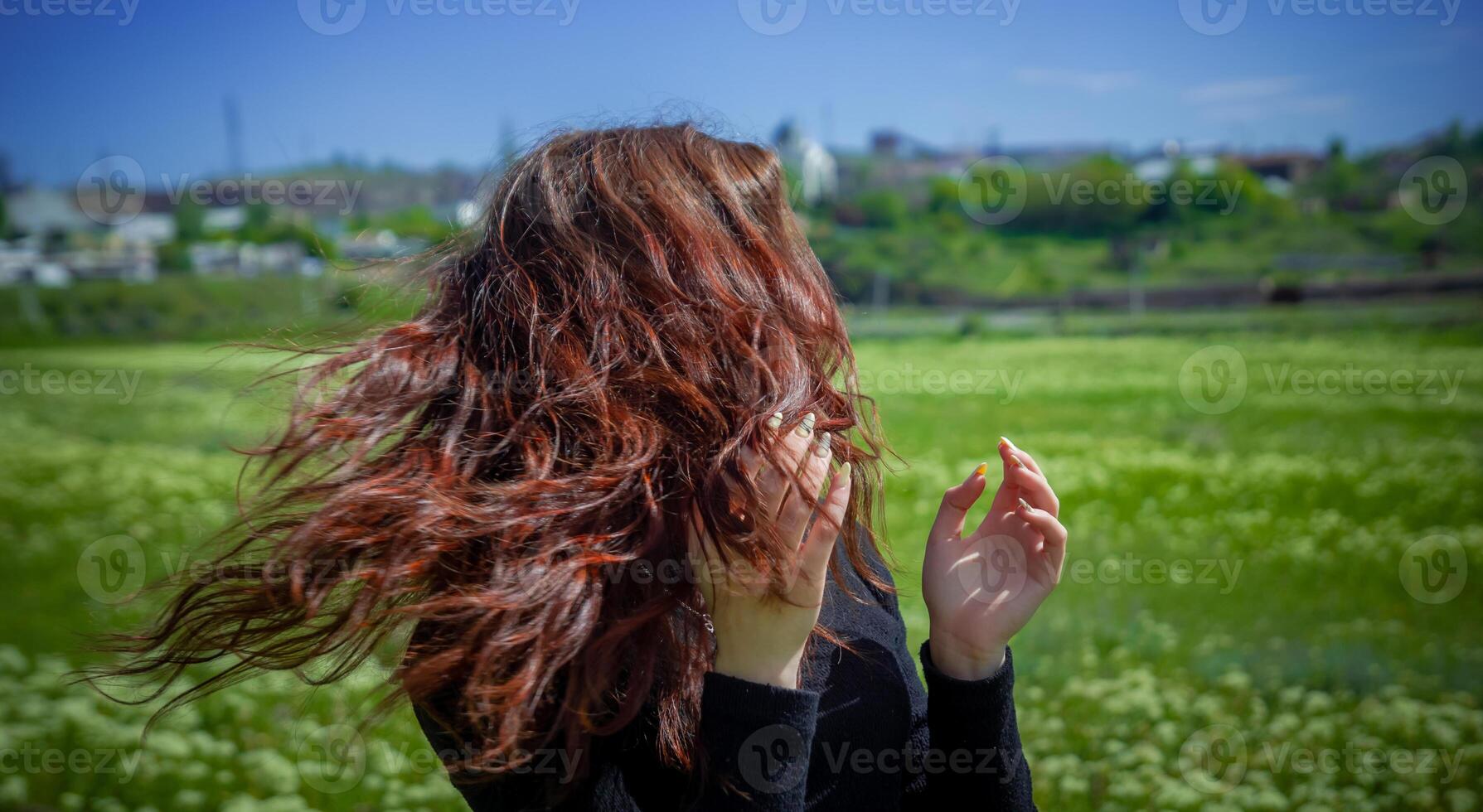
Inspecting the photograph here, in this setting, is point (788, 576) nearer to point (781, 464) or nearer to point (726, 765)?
point (781, 464)

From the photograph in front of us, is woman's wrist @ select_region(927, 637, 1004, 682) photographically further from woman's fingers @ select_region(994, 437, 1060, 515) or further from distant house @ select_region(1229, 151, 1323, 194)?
distant house @ select_region(1229, 151, 1323, 194)

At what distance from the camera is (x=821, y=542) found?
143cm

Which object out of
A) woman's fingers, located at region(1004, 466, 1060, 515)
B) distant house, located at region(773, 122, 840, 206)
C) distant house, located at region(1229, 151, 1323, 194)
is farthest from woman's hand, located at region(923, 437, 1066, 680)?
distant house, located at region(1229, 151, 1323, 194)

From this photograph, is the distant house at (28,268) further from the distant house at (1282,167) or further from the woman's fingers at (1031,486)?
the distant house at (1282,167)

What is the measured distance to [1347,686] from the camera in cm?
501

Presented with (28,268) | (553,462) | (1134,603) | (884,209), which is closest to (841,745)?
(553,462)

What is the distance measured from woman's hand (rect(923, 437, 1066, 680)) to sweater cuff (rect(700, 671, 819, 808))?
1.25ft

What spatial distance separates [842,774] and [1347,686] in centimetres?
450

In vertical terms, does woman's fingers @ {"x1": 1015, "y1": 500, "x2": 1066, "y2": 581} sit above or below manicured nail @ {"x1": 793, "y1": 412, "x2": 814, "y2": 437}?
below

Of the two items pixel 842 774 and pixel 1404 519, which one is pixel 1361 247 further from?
pixel 842 774

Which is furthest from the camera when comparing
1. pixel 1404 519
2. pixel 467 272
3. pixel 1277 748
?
pixel 1404 519

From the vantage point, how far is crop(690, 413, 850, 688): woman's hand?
4.68ft

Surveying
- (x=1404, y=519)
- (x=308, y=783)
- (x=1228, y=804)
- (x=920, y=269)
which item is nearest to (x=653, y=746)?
(x=308, y=783)

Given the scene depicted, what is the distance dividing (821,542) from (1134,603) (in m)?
5.76
